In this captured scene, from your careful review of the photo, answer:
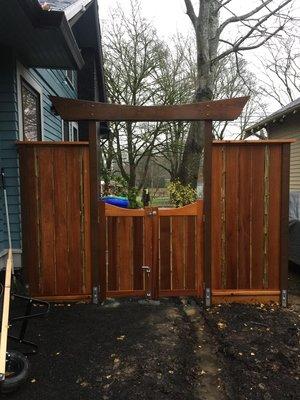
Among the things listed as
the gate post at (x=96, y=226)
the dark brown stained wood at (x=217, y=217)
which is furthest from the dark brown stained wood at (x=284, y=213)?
the gate post at (x=96, y=226)

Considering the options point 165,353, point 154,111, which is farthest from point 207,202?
point 165,353

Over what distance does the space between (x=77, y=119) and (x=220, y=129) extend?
1016 inches

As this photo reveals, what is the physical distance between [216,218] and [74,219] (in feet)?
5.79

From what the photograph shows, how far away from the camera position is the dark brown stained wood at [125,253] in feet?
16.1

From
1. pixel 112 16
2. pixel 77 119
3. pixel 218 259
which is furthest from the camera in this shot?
pixel 112 16

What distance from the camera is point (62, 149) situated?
4688 millimetres

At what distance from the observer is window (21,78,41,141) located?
19.4ft

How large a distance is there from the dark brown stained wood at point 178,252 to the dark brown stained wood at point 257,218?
2.84 feet

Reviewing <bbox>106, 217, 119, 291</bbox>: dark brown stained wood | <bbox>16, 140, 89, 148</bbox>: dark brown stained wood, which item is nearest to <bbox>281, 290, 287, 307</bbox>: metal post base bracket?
<bbox>106, 217, 119, 291</bbox>: dark brown stained wood

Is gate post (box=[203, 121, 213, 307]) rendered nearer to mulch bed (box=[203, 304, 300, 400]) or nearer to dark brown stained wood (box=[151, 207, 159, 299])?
mulch bed (box=[203, 304, 300, 400])

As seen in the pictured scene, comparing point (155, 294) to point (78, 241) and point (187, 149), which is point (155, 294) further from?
point (187, 149)

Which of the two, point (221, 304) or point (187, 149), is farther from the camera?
point (187, 149)

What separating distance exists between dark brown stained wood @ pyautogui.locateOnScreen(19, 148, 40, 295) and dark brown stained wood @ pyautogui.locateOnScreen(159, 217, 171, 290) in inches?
60.7

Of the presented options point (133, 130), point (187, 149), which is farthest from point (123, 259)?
point (133, 130)
